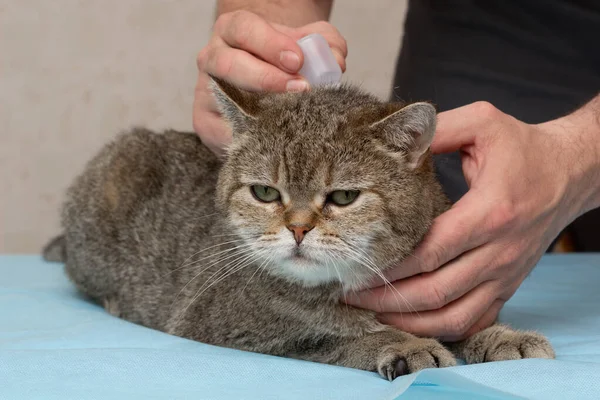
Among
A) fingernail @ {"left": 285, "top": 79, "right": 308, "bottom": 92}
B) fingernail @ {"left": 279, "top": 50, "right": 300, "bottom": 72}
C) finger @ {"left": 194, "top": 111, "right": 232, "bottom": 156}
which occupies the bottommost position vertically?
finger @ {"left": 194, "top": 111, "right": 232, "bottom": 156}

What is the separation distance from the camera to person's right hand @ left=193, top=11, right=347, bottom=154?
6.22ft

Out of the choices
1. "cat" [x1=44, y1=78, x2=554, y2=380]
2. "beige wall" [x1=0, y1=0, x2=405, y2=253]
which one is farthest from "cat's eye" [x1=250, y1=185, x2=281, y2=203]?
"beige wall" [x1=0, y1=0, x2=405, y2=253]

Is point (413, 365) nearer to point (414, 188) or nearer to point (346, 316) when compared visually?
point (346, 316)

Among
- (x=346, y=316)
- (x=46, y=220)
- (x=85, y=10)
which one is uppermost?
(x=85, y=10)

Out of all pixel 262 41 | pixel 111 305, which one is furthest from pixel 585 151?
pixel 111 305

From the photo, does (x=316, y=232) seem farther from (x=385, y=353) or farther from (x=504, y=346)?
(x=504, y=346)

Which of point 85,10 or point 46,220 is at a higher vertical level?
point 85,10

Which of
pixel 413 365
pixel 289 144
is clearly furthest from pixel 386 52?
pixel 413 365

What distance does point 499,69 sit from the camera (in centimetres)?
288

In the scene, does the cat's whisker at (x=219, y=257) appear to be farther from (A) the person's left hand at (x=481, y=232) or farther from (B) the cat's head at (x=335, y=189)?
(A) the person's left hand at (x=481, y=232)

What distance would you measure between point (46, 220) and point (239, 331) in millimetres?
2445

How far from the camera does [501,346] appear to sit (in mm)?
1690

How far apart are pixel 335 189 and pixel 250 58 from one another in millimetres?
519

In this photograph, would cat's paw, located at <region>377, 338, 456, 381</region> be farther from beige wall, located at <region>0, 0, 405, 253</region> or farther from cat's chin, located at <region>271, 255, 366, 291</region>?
beige wall, located at <region>0, 0, 405, 253</region>
